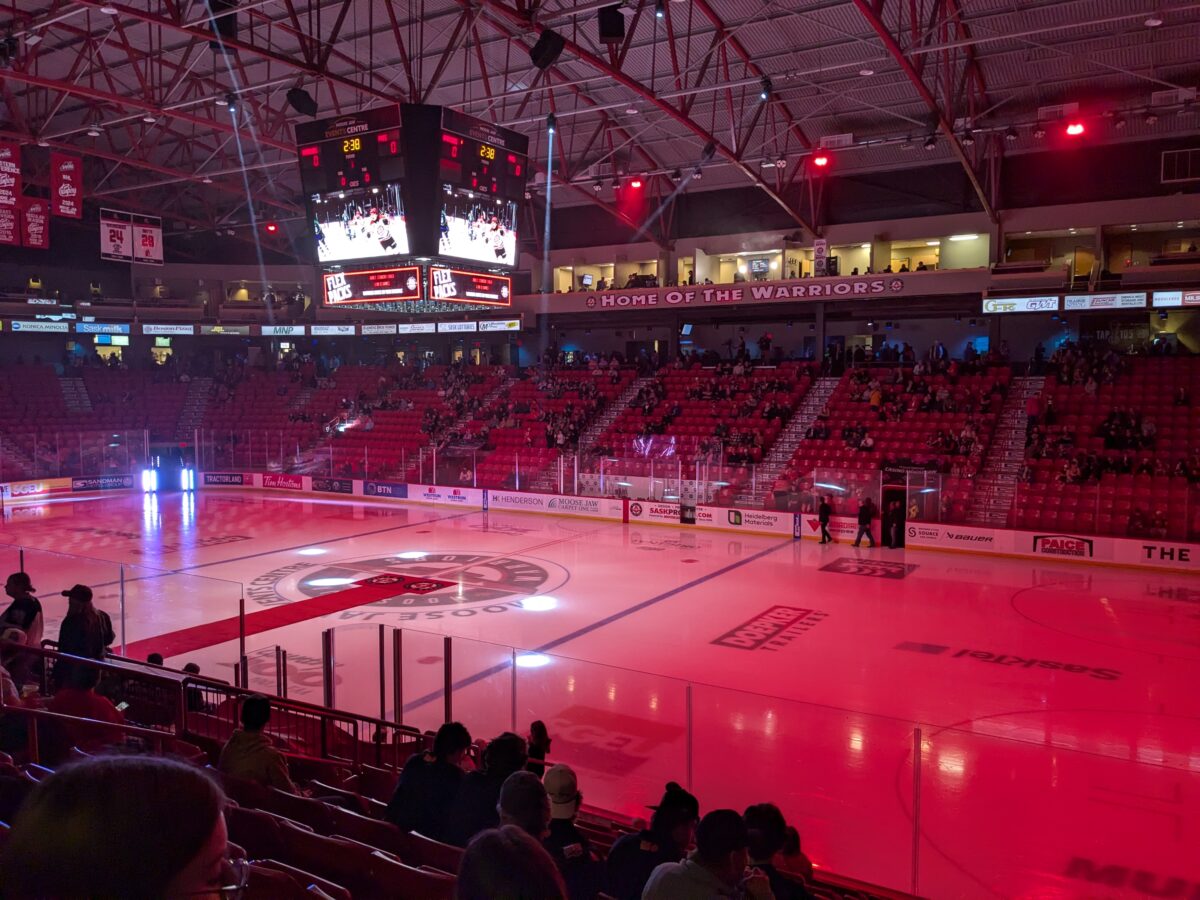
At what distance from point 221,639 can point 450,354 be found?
30500mm

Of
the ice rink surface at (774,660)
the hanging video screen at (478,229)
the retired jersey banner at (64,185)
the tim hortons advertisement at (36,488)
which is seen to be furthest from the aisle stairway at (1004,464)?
the tim hortons advertisement at (36,488)

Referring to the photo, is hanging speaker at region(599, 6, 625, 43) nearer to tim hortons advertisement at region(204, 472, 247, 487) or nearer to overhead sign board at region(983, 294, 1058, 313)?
overhead sign board at region(983, 294, 1058, 313)

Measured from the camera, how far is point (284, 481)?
109ft

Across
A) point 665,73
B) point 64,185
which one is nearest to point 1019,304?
point 665,73

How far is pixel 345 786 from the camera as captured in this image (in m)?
6.42

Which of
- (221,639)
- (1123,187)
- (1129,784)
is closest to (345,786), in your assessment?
(1129,784)

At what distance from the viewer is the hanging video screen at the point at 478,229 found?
40.9ft

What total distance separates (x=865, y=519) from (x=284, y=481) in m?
22.1

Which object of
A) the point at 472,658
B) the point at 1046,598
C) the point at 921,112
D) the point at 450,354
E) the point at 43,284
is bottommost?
the point at 1046,598

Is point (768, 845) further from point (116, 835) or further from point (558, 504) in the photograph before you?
point (558, 504)

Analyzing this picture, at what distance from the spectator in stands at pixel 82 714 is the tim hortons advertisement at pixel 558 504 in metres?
20.3

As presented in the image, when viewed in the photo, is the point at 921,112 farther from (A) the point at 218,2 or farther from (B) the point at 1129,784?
(B) the point at 1129,784

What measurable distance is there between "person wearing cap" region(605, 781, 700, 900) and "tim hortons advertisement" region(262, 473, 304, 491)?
30851 millimetres

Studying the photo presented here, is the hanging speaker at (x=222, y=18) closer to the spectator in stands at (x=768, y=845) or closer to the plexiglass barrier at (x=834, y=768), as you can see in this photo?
the plexiglass barrier at (x=834, y=768)
